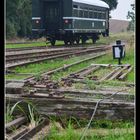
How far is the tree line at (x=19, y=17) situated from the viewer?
1115 inches

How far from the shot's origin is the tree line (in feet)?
92.9

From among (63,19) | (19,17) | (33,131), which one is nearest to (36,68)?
(33,131)

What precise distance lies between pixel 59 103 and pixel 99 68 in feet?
20.0

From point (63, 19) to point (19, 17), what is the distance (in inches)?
304

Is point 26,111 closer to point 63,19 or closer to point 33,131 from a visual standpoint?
point 33,131

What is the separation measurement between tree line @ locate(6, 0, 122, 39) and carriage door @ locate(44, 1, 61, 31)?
16.7ft

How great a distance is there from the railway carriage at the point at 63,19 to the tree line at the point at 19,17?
5.04 metres

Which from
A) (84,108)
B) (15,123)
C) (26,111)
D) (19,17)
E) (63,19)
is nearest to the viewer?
(15,123)

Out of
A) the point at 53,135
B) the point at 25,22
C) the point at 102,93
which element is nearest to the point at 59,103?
the point at 53,135

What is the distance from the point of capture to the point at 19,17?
96.9 ft

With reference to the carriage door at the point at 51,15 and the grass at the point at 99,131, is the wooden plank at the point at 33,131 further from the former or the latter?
the carriage door at the point at 51,15

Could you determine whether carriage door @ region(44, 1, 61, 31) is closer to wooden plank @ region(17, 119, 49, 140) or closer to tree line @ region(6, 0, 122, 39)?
tree line @ region(6, 0, 122, 39)

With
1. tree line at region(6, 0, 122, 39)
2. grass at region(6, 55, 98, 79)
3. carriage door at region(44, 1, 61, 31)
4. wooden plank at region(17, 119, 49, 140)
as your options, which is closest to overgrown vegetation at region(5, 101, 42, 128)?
wooden plank at region(17, 119, 49, 140)
